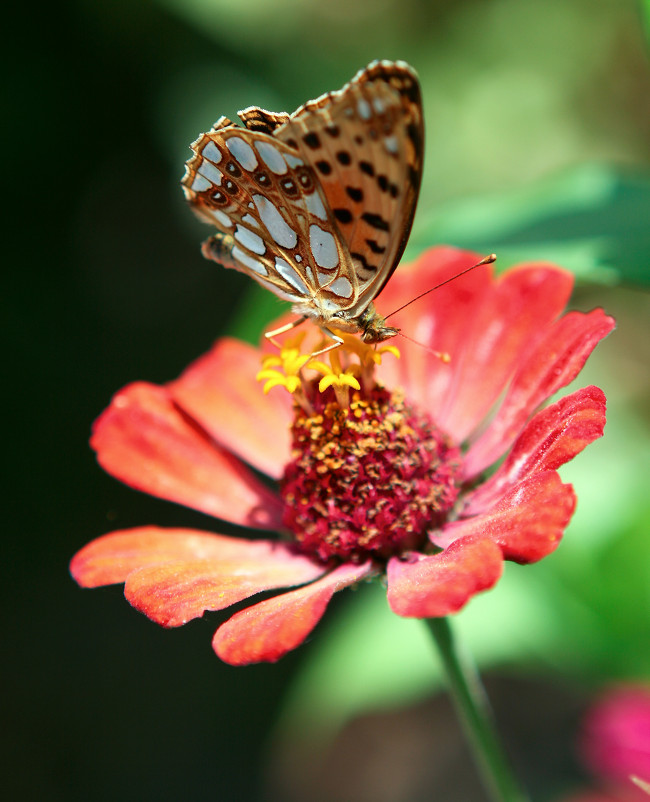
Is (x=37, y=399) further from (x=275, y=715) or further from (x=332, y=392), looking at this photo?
(x=332, y=392)

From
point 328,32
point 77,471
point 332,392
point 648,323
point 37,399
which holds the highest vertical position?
point 328,32

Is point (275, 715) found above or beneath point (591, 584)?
beneath

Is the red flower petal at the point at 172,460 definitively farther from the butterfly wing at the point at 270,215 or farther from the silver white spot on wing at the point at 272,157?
the silver white spot on wing at the point at 272,157

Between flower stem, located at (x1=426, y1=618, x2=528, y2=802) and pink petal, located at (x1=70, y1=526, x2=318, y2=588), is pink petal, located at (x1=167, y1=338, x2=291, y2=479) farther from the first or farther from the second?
flower stem, located at (x1=426, y1=618, x2=528, y2=802)

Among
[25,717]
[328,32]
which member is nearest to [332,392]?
[328,32]

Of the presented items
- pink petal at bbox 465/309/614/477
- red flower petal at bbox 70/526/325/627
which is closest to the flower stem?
red flower petal at bbox 70/526/325/627

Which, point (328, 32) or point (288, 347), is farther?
point (328, 32)
